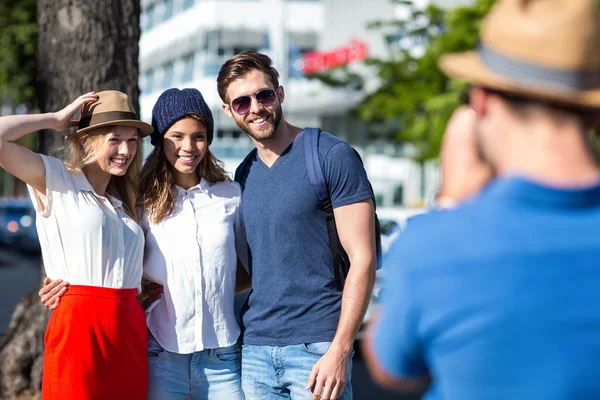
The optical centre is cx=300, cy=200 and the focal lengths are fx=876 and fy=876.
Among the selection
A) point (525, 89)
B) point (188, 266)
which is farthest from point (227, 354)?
point (525, 89)

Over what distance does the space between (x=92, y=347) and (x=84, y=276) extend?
0.92ft

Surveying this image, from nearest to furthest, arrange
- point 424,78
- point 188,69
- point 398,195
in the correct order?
point 424,78 → point 398,195 → point 188,69

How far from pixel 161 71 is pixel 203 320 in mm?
50683

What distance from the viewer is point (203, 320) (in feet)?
11.9

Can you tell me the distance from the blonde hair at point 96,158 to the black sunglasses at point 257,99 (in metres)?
0.50

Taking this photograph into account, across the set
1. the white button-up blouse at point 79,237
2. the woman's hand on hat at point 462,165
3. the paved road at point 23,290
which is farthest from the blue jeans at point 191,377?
the paved road at point 23,290

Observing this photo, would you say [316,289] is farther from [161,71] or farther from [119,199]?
[161,71]

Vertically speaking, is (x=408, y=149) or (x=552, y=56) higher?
(x=552, y=56)

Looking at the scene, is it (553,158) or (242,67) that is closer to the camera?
(553,158)

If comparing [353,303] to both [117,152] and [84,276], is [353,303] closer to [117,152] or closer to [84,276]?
[84,276]

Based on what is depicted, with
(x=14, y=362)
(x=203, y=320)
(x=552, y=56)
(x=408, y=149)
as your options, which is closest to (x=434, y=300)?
(x=552, y=56)

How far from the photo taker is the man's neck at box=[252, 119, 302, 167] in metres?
Answer: 3.73

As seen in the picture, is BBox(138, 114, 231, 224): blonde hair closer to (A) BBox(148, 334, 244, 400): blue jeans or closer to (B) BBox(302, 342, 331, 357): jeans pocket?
(A) BBox(148, 334, 244, 400): blue jeans

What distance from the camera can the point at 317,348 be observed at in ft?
11.4
